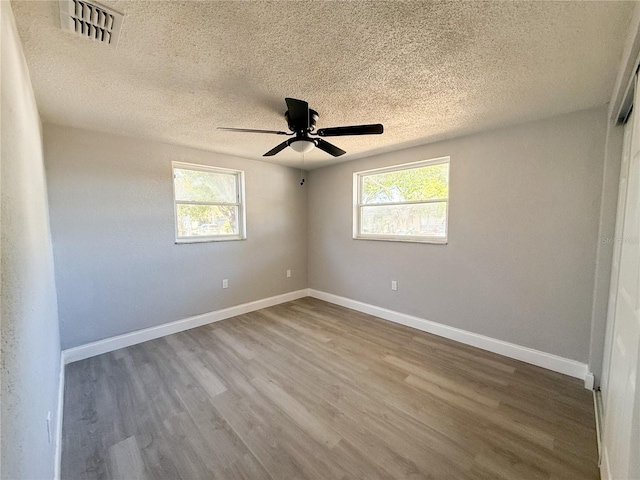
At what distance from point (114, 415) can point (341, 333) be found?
7.02ft

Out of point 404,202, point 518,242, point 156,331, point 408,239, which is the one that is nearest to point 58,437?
point 156,331

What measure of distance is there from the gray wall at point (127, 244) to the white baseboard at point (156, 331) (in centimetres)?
6

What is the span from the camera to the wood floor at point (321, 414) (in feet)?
4.64

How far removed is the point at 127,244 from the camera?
2.78m

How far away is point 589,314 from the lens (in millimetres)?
2129

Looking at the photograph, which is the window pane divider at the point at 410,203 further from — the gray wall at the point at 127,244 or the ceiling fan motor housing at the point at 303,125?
the ceiling fan motor housing at the point at 303,125

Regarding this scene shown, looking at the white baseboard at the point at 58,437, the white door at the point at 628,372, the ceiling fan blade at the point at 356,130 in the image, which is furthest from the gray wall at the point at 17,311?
the white door at the point at 628,372

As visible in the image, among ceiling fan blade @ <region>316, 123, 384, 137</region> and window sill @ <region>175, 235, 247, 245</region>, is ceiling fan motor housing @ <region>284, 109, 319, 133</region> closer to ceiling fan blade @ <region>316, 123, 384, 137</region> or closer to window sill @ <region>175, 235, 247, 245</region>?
ceiling fan blade @ <region>316, 123, 384, 137</region>

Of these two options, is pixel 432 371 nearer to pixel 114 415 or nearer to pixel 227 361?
pixel 227 361

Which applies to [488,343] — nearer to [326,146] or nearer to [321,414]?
[321,414]

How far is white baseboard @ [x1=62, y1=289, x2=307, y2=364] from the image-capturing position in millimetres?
2510

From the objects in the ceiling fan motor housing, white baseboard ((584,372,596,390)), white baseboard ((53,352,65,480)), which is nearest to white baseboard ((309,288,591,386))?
white baseboard ((584,372,596,390))

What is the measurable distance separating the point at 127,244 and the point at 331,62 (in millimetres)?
2764

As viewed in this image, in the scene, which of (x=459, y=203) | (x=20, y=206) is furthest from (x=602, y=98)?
(x=20, y=206)
